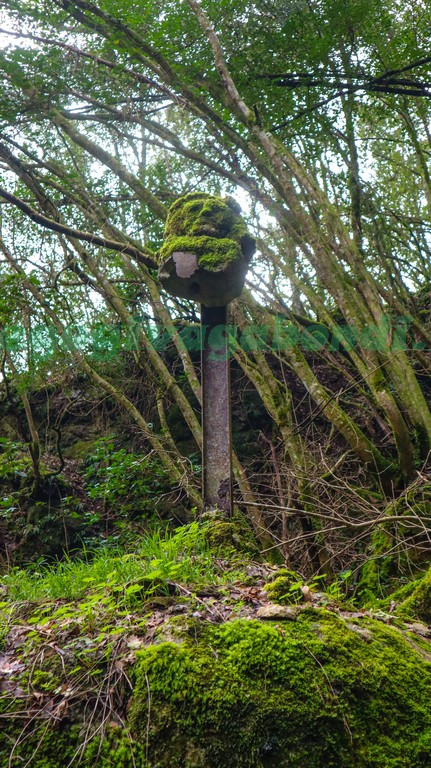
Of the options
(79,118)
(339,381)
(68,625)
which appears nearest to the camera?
(68,625)

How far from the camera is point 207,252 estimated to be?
3.53 m

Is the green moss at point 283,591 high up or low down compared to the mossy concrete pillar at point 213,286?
down

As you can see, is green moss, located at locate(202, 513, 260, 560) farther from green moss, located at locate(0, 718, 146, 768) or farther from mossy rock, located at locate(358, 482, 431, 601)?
green moss, located at locate(0, 718, 146, 768)

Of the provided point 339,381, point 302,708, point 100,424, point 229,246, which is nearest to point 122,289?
point 100,424

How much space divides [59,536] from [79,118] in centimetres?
518

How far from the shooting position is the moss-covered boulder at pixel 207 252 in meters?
3.51

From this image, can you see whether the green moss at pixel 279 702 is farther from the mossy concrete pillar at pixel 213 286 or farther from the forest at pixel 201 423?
the mossy concrete pillar at pixel 213 286

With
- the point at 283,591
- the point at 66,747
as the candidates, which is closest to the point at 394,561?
the point at 283,591

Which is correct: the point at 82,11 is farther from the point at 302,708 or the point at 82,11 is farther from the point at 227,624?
the point at 302,708

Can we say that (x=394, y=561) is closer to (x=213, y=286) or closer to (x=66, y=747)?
(x=213, y=286)

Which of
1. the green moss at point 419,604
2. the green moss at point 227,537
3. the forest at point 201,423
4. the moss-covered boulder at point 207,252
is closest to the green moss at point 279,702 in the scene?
the forest at point 201,423

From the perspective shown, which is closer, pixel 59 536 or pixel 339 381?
pixel 59 536

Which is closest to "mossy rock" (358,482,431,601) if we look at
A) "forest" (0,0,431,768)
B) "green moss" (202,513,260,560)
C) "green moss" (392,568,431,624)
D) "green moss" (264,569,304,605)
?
"forest" (0,0,431,768)

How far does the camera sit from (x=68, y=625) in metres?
2.45
